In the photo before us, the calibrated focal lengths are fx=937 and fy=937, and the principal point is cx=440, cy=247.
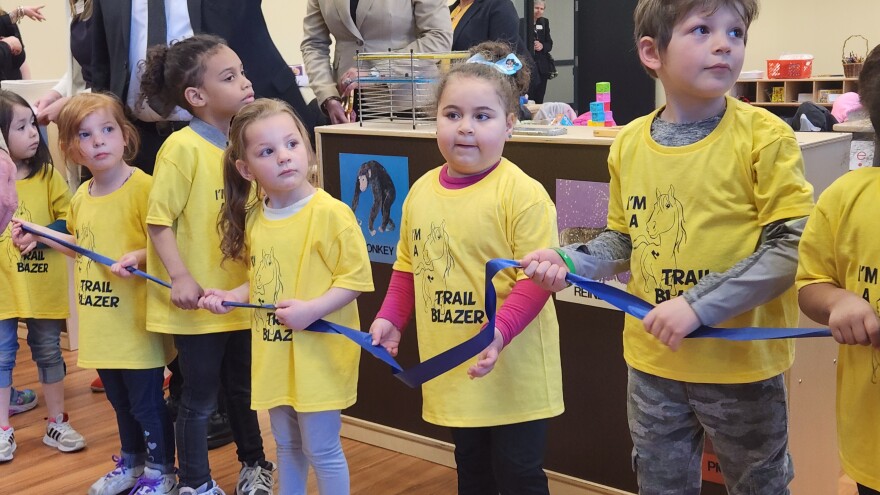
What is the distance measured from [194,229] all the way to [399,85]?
2.98 feet

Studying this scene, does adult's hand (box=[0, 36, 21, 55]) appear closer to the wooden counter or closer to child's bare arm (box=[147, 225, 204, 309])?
the wooden counter

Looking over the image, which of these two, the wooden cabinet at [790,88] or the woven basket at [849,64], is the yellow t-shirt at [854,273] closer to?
the wooden cabinet at [790,88]

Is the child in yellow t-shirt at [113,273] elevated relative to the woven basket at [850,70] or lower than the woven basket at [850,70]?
lower

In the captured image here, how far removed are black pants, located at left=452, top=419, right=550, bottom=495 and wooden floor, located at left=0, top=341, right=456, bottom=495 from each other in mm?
816

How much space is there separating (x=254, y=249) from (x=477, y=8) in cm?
240

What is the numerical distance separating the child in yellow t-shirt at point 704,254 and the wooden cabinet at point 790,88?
22.6 feet

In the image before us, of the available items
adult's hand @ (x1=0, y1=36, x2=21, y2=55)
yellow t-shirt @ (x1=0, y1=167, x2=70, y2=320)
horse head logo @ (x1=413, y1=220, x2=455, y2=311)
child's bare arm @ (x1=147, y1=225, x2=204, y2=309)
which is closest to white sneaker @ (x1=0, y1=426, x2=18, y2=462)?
yellow t-shirt @ (x1=0, y1=167, x2=70, y2=320)

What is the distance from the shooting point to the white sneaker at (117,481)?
2.86 m

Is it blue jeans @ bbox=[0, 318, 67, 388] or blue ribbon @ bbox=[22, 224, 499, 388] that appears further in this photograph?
blue jeans @ bbox=[0, 318, 67, 388]

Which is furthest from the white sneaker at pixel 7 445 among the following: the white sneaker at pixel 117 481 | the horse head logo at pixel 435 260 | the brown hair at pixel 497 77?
the brown hair at pixel 497 77

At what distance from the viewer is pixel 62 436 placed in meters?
3.35

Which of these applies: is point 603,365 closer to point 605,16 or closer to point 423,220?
point 423,220

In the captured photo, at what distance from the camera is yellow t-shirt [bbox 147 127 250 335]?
2506 mm

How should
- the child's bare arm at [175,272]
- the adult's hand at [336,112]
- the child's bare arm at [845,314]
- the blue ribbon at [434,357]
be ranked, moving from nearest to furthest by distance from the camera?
1. the child's bare arm at [845,314]
2. the blue ribbon at [434,357]
3. the child's bare arm at [175,272]
4. the adult's hand at [336,112]
